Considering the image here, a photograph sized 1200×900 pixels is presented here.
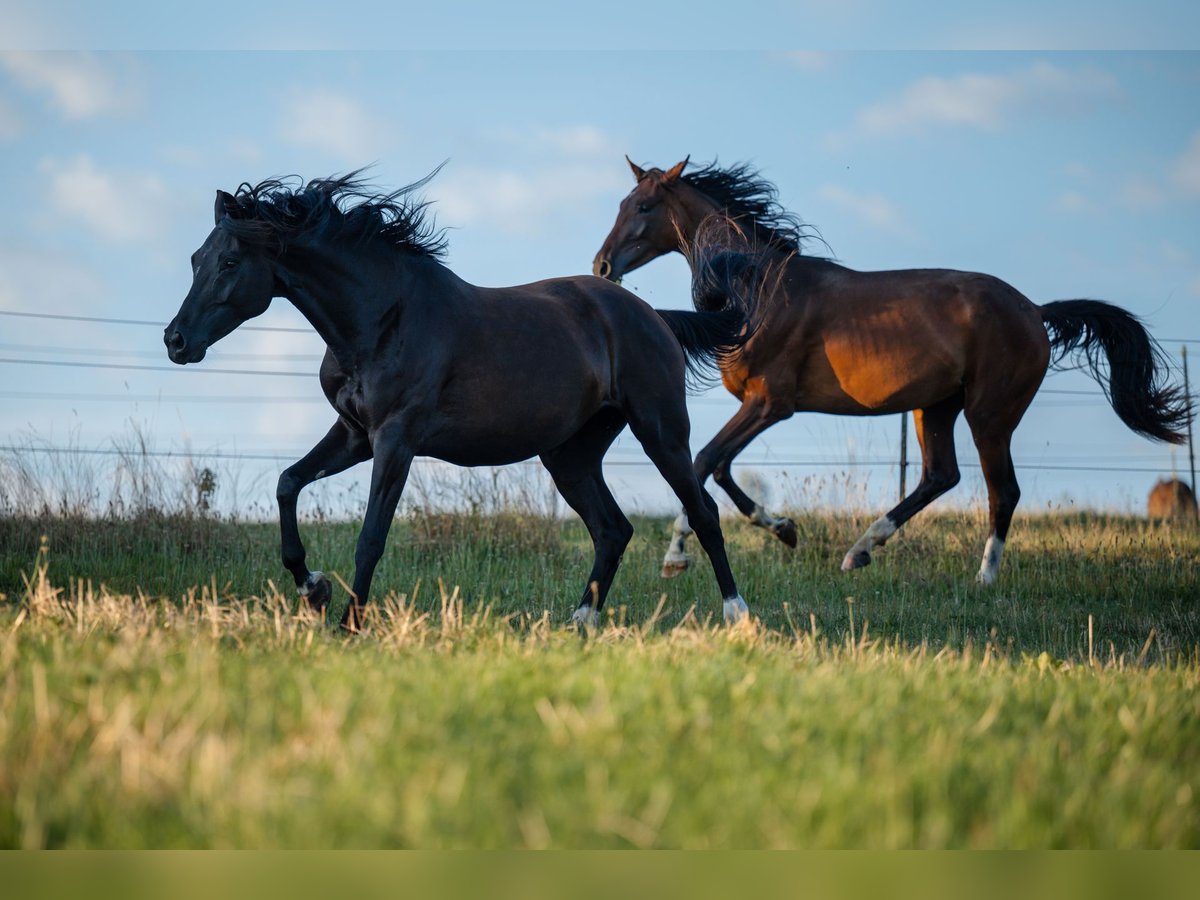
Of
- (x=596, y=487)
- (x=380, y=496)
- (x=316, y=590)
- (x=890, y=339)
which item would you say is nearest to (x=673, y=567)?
(x=596, y=487)

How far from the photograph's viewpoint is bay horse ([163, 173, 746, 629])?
5793 millimetres

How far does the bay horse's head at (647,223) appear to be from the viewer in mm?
10641

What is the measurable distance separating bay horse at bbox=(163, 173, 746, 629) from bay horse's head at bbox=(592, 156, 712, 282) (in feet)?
12.8

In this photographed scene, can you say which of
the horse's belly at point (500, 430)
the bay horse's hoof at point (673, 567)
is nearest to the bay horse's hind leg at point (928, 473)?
the bay horse's hoof at point (673, 567)

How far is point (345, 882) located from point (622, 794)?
0.65 metres

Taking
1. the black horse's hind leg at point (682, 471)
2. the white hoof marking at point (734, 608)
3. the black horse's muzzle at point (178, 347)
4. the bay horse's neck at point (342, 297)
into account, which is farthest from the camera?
the black horse's hind leg at point (682, 471)

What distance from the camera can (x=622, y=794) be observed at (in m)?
2.26

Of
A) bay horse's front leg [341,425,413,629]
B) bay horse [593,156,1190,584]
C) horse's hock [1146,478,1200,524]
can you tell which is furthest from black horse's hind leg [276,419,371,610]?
horse's hock [1146,478,1200,524]

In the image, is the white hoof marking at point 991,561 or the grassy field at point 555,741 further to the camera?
the white hoof marking at point 991,561

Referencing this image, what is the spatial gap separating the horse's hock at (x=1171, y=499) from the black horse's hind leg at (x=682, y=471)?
46.1ft

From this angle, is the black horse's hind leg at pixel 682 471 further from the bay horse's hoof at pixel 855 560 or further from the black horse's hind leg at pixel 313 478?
the bay horse's hoof at pixel 855 560

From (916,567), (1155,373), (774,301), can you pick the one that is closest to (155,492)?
(774,301)

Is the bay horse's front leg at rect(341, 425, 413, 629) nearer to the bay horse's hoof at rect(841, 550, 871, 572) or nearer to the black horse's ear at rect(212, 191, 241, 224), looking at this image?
the black horse's ear at rect(212, 191, 241, 224)

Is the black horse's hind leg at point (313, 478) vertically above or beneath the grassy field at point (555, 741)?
above
